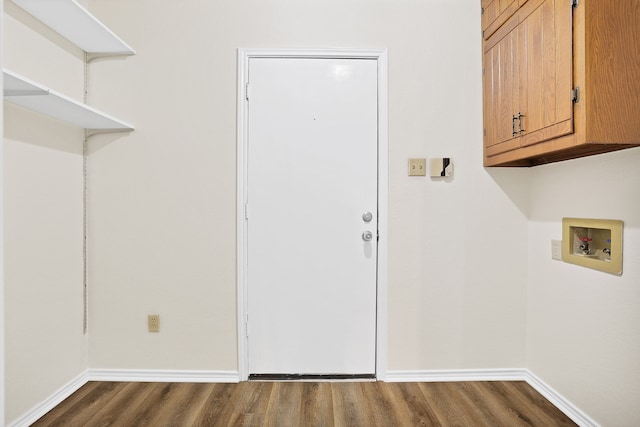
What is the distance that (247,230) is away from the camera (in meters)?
2.30

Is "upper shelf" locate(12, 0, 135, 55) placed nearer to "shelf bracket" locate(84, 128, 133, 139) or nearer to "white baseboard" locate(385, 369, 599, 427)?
"shelf bracket" locate(84, 128, 133, 139)

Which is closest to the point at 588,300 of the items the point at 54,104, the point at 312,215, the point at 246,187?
the point at 312,215

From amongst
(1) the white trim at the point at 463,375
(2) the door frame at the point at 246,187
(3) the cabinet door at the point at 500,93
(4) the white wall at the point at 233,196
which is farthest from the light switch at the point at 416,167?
(1) the white trim at the point at 463,375

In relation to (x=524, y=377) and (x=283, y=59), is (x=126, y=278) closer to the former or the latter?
(x=283, y=59)

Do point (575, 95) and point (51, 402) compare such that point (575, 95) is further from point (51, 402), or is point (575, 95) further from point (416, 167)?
point (51, 402)

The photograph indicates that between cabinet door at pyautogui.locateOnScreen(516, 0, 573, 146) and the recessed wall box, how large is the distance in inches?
19.6

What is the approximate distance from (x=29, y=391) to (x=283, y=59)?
2.31 metres

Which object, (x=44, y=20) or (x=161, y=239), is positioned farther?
(x=161, y=239)

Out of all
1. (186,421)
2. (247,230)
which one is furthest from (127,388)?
(247,230)

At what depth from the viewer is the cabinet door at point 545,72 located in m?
1.59

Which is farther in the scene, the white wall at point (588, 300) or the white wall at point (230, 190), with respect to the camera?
the white wall at point (230, 190)

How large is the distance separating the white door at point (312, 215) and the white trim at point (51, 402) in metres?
1.04

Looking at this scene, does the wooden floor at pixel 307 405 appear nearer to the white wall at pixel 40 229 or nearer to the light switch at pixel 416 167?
the white wall at pixel 40 229

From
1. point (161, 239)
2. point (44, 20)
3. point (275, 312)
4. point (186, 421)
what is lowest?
point (186, 421)
